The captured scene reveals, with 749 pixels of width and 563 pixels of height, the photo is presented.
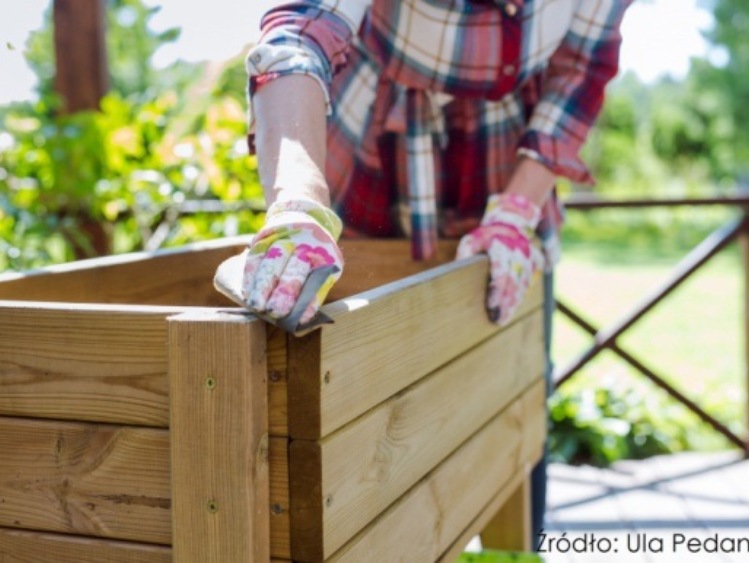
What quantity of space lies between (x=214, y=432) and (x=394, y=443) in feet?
0.97

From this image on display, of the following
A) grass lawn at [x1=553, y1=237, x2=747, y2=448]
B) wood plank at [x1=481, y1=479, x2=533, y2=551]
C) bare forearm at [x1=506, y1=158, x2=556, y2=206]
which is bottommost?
grass lawn at [x1=553, y1=237, x2=747, y2=448]

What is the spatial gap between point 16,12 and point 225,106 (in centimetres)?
165

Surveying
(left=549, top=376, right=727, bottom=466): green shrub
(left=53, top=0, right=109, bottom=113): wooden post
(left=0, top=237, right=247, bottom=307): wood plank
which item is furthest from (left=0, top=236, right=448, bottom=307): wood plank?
(left=549, top=376, right=727, bottom=466): green shrub

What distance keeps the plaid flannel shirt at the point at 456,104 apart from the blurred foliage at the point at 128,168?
37.9 inches

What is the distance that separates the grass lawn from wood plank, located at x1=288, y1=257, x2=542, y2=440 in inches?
→ 103

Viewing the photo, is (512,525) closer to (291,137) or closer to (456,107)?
(456,107)

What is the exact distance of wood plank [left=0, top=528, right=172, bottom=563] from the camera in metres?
0.92

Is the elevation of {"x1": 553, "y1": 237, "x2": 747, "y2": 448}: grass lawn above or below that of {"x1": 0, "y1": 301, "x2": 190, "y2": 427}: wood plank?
below

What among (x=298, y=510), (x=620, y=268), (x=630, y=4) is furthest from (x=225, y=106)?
(x=620, y=268)

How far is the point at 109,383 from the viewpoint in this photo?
0.93 m

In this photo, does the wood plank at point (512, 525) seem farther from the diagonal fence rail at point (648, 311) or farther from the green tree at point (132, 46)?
the diagonal fence rail at point (648, 311)

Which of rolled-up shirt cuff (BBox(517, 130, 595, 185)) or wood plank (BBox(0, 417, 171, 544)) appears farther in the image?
rolled-up shirt cuff (BBox(517, 130, 595, 185))

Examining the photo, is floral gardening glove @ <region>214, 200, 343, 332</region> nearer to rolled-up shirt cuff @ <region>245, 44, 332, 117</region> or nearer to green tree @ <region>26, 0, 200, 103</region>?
rolled-up shirt cuff @ <region>245, 44, 332, 117</region>

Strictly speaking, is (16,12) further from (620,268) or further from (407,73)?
(620,268)
